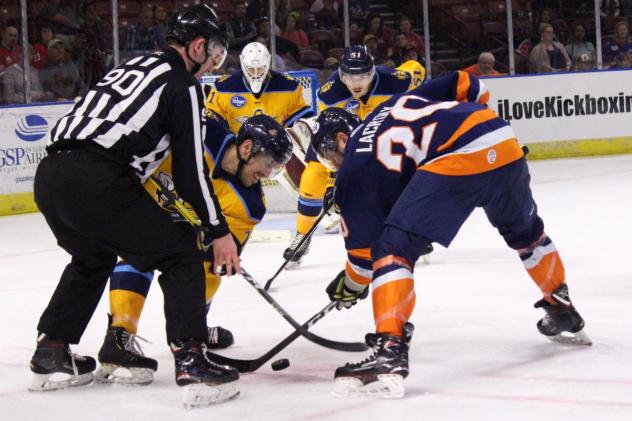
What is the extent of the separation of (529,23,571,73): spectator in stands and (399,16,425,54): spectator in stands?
43.7 inches

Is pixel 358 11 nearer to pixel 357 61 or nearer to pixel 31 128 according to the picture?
pixel 31 128

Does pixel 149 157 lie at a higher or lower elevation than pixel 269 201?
higher

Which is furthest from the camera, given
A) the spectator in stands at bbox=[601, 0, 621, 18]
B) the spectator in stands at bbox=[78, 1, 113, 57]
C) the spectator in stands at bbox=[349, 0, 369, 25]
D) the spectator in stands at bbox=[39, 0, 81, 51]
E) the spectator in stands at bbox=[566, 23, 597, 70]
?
the spectator in stands at bbox=[601, 0, 621, 18]

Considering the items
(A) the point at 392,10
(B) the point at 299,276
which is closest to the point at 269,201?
(B) the point at 299,276

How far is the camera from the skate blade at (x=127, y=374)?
3.33 metres

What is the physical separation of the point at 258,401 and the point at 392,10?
27.3 ft

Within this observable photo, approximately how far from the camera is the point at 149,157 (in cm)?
312

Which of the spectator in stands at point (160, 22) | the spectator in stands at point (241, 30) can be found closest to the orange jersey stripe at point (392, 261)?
the spectator in stands at point (160, 22)

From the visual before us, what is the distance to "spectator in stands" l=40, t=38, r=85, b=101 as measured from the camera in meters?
8.81

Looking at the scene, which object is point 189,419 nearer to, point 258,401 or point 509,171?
point 258,401

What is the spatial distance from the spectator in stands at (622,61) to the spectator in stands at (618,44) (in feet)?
0.10

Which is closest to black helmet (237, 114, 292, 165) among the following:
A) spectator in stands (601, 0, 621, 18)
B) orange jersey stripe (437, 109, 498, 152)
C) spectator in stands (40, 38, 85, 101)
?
orange jersey stripe (437, 109, 498, 152)

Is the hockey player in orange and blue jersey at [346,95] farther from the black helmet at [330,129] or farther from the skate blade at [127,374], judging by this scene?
the skate blade at [127,374]

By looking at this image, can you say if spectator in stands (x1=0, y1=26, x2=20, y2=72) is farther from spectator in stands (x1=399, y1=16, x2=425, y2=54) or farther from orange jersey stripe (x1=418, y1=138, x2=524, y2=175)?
orange jersey stripe (x1=418, y1=138, x2=524, y2=175)
